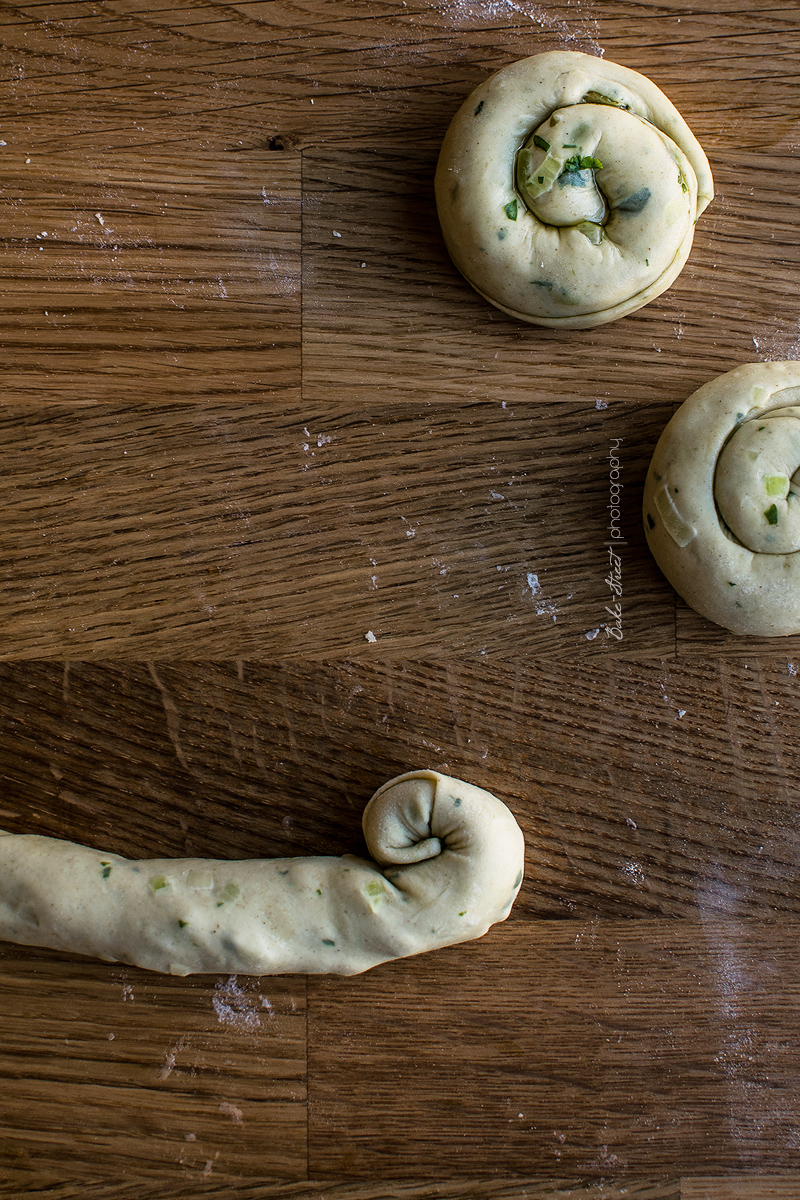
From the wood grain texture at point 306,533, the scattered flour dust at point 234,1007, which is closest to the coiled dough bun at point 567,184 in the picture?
the wood grain texture at point 306,533

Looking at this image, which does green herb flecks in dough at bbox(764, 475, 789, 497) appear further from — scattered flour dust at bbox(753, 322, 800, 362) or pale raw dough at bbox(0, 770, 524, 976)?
pale raw dough at bbox(0, 770, 524, 976)

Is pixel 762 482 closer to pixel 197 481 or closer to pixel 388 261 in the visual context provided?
pixel 388 261

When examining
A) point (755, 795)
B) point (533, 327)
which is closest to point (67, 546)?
point (533, 327)

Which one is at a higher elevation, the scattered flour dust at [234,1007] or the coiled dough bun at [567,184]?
the coiled dough bun at [567,184]

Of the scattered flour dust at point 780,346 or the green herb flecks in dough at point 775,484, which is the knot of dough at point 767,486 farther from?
the scattered flour dust at point 780,346

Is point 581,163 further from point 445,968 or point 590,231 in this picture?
point 445,968
